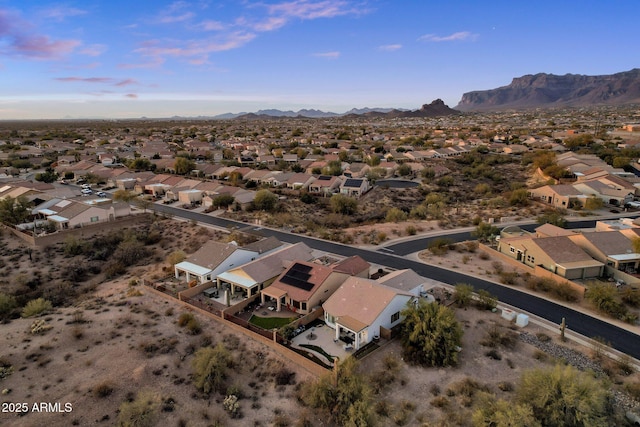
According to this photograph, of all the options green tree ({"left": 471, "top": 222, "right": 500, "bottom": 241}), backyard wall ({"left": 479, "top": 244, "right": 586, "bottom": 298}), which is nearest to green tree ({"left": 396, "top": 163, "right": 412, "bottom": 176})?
green tree ({"left": 471, "top": 222, "right": 500, "bottom": 241})

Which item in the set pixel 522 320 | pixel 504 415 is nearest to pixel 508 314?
pixel 522 320

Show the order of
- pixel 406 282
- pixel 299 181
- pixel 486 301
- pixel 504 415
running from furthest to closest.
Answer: pixel 299 181
pixel 406 282
pixel 486 301
pixel 504 415

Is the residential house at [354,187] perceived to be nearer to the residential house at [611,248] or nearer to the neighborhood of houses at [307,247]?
the neighborhood of houses at [307,247]

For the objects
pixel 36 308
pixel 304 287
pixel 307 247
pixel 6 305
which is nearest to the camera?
pixel 36 308

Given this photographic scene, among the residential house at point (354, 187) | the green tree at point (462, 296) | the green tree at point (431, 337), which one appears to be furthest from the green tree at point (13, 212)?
the green tree at point (462, 296)

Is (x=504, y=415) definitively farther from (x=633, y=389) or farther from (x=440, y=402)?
(x=633, y=389)

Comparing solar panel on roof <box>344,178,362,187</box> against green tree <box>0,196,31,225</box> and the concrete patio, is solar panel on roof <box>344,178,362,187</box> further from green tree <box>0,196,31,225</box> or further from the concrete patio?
green tree <box>0,196,31,225</box>
